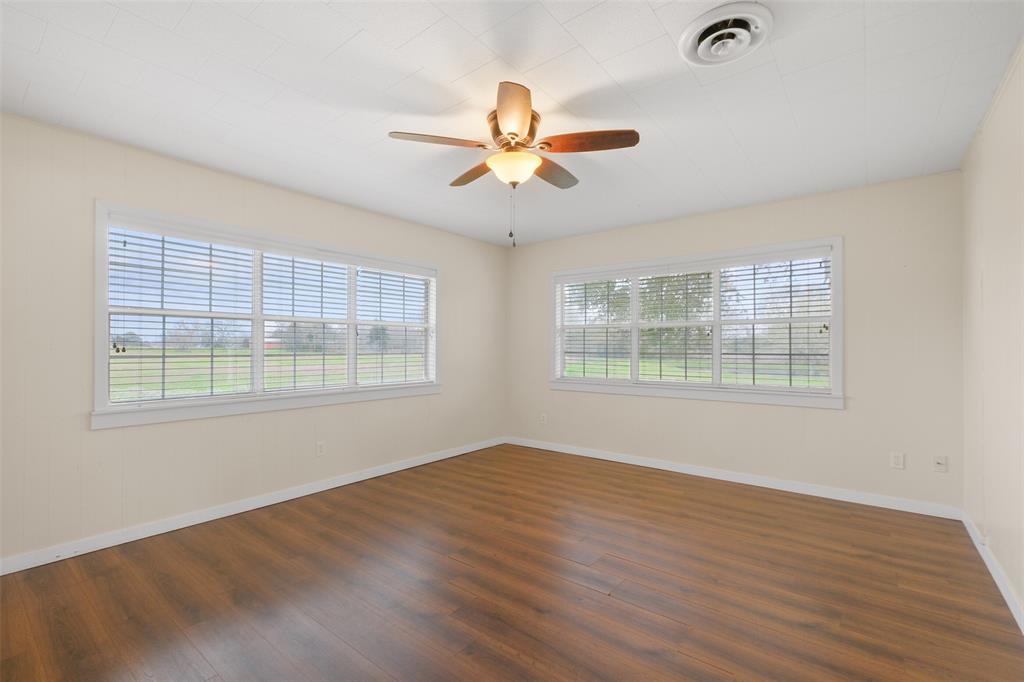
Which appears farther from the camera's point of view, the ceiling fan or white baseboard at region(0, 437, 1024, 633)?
white baseboard at region(0, 437, 1024, 633)

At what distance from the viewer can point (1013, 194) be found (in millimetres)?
2209

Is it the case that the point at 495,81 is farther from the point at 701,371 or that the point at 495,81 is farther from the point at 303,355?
the point at 701,371

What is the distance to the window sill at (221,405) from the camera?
2.98 m

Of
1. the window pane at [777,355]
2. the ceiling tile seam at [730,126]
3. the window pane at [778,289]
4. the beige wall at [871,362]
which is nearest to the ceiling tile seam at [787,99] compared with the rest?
the ceiling tile seam at [730,126]

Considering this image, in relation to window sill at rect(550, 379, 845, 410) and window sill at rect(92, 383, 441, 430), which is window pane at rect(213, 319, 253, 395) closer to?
window sill at rect(92, 383, 441, 430)

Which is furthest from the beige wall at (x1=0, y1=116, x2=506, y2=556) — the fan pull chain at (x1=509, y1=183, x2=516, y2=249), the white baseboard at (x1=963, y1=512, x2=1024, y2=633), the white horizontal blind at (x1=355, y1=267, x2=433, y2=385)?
the white baseboard at (x1=963, y1=512, x2=1024, y2=633)

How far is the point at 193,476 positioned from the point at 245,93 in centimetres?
257

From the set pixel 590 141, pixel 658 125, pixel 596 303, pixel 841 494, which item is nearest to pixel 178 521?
pixel 590 141

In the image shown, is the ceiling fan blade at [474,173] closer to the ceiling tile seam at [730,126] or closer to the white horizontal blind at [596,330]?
the ceiling tile seam at [730,126]

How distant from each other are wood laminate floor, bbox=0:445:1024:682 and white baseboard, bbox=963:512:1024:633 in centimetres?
5

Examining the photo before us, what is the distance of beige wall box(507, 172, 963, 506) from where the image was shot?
347cm

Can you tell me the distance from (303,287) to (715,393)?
→ 12.8 feet

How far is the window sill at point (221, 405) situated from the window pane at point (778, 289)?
3.40 meters

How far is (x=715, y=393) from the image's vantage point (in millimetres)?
4488
